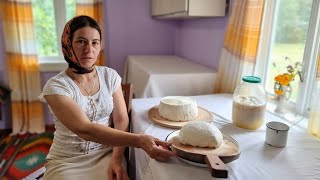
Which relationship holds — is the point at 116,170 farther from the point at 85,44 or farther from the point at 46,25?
the point at 46,25

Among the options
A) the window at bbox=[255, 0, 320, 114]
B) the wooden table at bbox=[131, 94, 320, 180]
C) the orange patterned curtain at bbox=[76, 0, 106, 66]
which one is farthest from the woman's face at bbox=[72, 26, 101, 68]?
the orange patterned curtain at bbox=[76, 0, 106, 66]

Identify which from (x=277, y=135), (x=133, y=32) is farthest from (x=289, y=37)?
(x=133, y=32)

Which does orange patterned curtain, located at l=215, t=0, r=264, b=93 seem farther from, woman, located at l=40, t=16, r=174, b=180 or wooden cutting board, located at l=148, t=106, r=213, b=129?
woman, located at l=40, t=16, r=174, b=180

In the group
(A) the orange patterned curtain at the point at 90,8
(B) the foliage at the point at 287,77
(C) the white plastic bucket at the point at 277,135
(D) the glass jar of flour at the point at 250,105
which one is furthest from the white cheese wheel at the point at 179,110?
(A) the orange patterned curtain at the point at 90,8

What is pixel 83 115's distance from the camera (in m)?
0.98

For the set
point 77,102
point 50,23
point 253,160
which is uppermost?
point 50,23

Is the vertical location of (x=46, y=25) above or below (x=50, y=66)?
above

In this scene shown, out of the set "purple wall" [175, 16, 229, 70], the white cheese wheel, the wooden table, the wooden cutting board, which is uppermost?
"purple wall" [175, 16, 229, 70]

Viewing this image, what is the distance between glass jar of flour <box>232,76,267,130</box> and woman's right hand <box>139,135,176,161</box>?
1.32 ft

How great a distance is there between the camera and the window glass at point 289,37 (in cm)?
138

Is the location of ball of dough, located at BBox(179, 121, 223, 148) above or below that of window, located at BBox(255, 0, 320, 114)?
below

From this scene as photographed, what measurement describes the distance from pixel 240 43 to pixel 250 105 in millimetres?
665

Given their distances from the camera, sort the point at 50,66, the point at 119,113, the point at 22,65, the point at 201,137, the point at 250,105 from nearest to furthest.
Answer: the point at 201,137
the point at 250,105
the point at 119,113
the point at 22,65
the point at 50,66

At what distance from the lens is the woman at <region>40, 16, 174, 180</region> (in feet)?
3.15
